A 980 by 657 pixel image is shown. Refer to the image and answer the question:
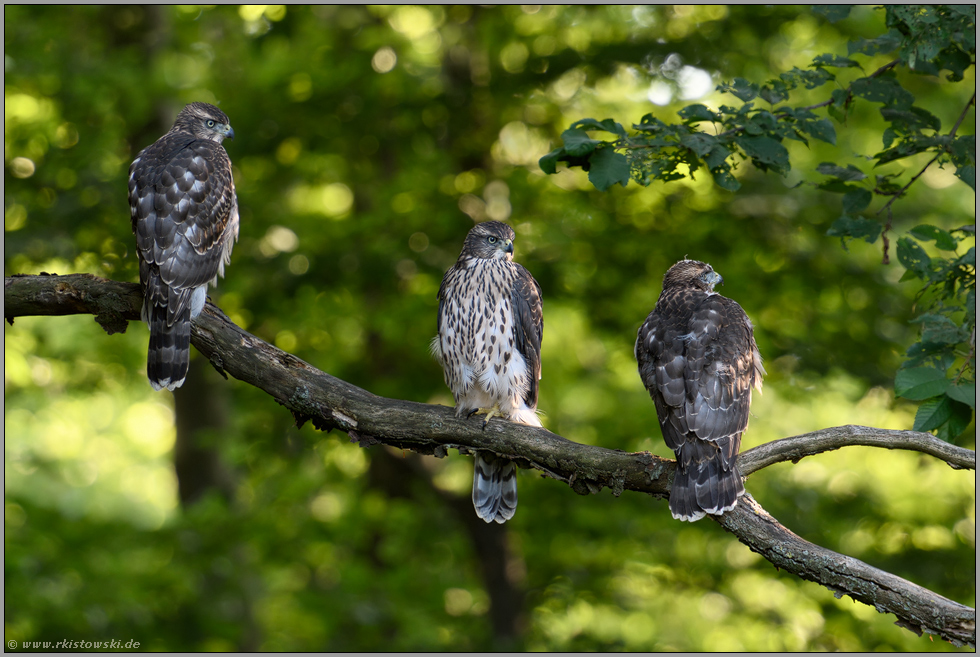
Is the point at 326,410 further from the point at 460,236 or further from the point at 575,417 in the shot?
the point at 575,417

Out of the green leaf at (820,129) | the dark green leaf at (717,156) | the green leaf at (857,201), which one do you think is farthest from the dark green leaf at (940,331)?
the dark green leaf at (717,156)

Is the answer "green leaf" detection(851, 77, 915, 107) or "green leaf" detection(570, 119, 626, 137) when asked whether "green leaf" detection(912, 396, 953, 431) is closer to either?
"green leaf" detection(851, 77, 915, 107)

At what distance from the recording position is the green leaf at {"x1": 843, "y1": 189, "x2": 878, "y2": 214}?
4.05 meters

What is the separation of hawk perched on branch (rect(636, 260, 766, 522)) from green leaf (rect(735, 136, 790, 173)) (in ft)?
2.81

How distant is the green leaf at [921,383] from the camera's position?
329 cm

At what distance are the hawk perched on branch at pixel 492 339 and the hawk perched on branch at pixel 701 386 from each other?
0.78 meters

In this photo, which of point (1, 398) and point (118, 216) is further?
point (118, 216)

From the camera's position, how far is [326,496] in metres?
12.6

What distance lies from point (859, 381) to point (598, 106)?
3.93 metres

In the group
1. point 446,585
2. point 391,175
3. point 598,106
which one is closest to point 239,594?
point 446,585

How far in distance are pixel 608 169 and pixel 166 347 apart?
2.47 metres

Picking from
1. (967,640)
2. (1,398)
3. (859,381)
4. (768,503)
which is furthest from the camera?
(768,503)

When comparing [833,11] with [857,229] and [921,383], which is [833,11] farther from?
[921,383]

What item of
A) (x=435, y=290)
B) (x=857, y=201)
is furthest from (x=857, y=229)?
(x=435, y=290)
